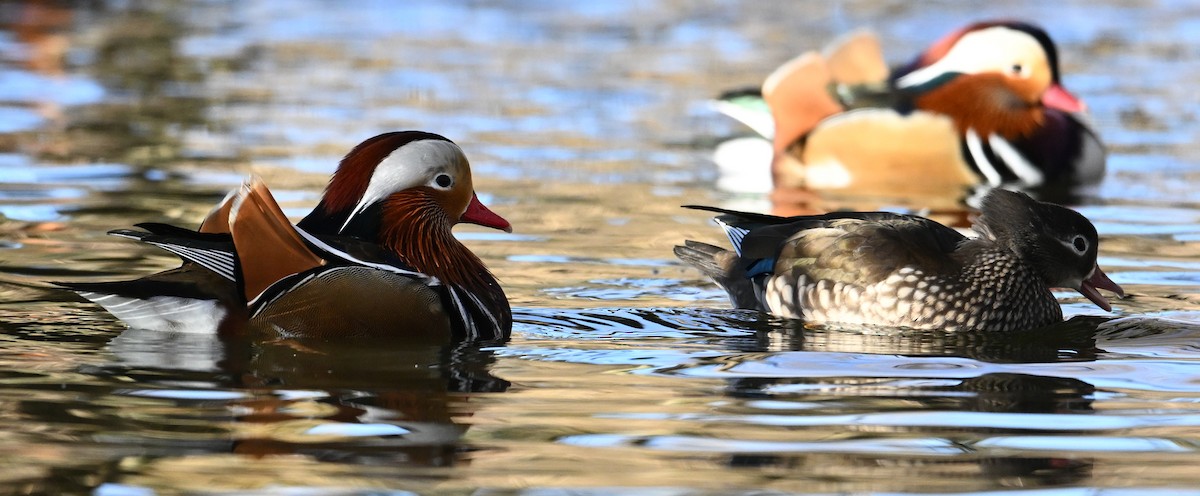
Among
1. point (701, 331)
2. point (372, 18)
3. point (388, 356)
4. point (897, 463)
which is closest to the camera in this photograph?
point (897, 463)

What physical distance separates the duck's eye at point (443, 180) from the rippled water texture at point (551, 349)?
57 centimetres

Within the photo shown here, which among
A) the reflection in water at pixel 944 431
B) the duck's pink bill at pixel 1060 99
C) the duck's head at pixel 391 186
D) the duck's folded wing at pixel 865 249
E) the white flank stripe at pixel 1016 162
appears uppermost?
the duck's pink bill at pixel 1060 99

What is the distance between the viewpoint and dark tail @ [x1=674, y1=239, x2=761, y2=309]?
6.95 m

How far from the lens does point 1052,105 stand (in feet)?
35.3

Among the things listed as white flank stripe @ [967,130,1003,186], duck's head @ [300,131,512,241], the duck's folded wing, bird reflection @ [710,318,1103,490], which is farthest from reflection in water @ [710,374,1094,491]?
white flank stripe @ [967,130,1003,186]

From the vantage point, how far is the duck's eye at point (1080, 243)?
22.2ft

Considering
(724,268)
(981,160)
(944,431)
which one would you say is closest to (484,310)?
(724,268)

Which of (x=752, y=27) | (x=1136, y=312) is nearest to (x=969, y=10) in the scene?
(x=752, y=27)

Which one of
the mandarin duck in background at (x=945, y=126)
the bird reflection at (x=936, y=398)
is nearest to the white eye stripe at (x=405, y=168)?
the bird reflection at (x=936, y=398)

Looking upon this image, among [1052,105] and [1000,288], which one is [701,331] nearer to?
[1000,288]

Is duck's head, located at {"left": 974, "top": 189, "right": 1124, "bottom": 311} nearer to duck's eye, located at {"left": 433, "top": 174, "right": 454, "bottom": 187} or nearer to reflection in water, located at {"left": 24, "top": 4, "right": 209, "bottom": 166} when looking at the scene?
duck's eye, located at {"left": 433, "top": 174, "right": 454, "bottom": 187}

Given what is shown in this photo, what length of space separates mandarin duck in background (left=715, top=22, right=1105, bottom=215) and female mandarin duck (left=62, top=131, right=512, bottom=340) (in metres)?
4.40

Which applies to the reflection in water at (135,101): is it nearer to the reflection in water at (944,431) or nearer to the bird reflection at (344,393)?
the bird reflection at (344,393)

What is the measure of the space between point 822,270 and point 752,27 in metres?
12.3
